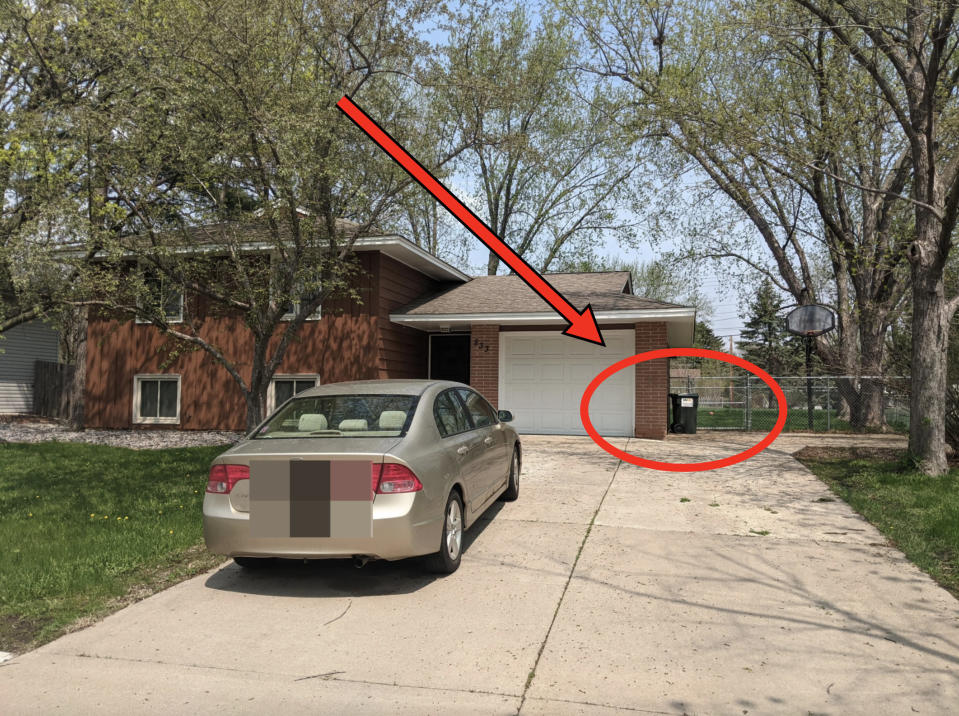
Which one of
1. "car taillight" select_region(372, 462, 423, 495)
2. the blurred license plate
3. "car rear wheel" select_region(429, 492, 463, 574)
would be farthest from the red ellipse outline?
the blurred license plate

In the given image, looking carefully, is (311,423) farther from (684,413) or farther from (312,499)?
(684,413)

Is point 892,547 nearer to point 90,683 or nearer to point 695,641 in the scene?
point 695,641

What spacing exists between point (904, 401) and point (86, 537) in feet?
45.5

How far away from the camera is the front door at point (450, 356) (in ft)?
57.9

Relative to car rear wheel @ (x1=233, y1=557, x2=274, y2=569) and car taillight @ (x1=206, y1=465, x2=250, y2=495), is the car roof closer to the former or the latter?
car taillight @ (x1=206, y1=465, x2=250, y2=495)

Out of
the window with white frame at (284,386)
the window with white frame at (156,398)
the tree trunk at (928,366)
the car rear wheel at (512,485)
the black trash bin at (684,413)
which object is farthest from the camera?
the black trash bin at (684,413)

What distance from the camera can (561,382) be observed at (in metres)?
15.5

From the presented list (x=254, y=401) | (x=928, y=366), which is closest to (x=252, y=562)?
(x=254, y=401)

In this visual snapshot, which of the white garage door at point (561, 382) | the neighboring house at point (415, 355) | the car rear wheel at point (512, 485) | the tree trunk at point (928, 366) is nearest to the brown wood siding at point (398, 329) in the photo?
the neighboring house at point (415, 355)

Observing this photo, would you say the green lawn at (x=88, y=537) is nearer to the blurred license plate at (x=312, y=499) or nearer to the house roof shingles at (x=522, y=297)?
the blurred license plate at (x=312, y=499)

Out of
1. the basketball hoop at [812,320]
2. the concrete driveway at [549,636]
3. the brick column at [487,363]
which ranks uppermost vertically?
the basketball hoop at [812,320]

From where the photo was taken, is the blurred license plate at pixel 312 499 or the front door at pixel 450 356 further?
the front door at pixel 450 356

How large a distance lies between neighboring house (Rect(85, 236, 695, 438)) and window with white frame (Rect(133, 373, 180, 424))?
2 centimetres

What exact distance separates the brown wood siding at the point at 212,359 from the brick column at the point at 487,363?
227 centimetres
